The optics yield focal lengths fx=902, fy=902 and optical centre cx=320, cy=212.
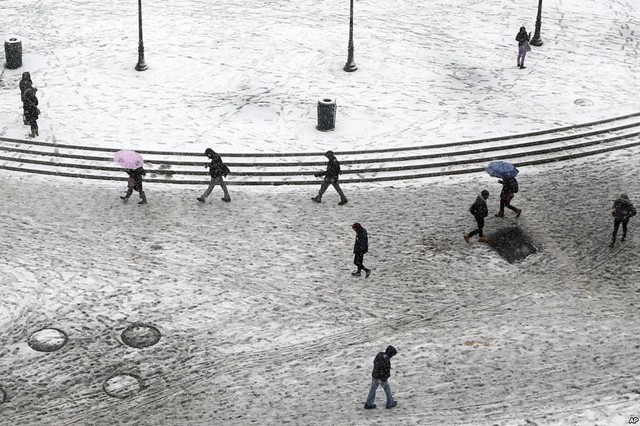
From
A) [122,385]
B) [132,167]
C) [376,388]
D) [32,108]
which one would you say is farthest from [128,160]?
[376,388]

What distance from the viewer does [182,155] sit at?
25531 millimetres

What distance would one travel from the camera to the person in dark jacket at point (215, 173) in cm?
2302

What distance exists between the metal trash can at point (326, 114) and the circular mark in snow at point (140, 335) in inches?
398

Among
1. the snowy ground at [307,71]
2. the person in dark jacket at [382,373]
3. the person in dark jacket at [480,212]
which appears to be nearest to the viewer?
the person in dark jacket at [382,373]

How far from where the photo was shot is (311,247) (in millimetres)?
21672

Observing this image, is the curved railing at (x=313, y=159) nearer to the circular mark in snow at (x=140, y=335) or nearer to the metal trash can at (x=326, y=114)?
the metal trash can at (x=326, y=114)

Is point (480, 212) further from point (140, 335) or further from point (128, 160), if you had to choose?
point (128, 160)

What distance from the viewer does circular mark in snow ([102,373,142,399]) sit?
1720 cm

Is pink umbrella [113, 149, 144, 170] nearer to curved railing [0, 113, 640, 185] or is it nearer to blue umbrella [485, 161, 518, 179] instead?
curved railing [0, 113, 640, 185]

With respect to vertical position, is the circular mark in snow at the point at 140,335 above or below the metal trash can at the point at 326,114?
below

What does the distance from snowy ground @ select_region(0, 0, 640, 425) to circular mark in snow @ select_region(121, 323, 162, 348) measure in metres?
0.21

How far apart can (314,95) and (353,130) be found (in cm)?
270

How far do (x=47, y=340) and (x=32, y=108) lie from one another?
9811 millimetres

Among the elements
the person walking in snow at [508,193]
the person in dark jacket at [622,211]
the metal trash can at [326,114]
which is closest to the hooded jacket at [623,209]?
the person in dark jacket at [622,211]
